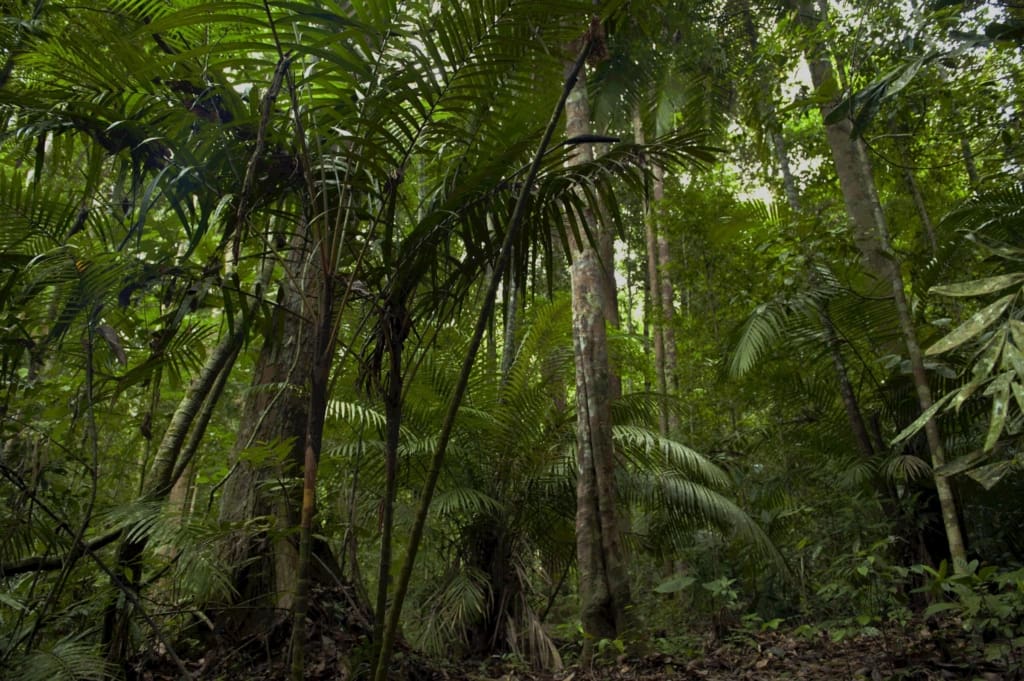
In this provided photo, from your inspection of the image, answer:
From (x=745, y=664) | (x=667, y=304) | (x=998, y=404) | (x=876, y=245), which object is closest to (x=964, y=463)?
(x=998, y=404)

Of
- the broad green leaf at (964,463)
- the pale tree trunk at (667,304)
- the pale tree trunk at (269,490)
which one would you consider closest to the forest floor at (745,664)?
the pale tree trunk at (269,490)

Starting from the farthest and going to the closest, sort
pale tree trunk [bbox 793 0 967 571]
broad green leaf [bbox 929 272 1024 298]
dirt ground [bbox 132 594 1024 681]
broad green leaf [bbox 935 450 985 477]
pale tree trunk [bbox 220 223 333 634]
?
pale tree trunk [bbox 793 0 967 571] → pale tree trunk [bbox 220 223 333 634] → dirt ground [bbox 132 594 1024 681] → broad green leaf [bbox 935 450 985 477] → broad green leaf [bbox 929 272 1024 298]

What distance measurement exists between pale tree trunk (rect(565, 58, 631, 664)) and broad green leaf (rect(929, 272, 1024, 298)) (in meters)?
1.92

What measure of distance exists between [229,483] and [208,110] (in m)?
1.93

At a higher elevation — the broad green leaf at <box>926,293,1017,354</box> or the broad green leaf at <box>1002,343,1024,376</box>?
the broad green leaf at <box>926,293,1017,354</box>

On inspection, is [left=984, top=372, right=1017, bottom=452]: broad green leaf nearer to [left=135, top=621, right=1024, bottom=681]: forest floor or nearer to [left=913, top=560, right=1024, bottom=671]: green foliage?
[left=913, top=560, right=1024, bottom=671]: green foliage

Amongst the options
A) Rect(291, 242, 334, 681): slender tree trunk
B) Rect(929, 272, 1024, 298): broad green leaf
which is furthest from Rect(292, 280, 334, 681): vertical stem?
Rect(929, 272, 1024, 298): broad green leaf

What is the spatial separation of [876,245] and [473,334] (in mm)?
4215

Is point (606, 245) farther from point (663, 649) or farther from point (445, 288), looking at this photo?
point (445, 288)

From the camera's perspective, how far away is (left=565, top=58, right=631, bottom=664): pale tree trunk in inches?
158

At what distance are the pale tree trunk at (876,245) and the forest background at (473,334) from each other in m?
0.04

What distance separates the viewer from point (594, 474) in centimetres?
431

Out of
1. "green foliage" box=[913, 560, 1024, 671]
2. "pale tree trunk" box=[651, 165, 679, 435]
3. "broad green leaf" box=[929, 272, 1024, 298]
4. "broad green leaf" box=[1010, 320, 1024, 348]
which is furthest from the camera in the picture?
"pale tree trunk" box=[651, 165, 679, 435]

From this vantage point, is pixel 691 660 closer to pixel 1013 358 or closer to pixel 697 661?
pixel 697 661
